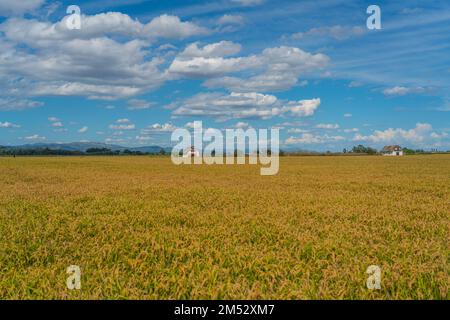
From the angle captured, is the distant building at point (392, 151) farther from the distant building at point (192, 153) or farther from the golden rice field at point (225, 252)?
the golden rice field at point (225, 252)

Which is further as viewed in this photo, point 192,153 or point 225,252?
point 192,153

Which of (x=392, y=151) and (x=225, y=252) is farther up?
(x=392, y=151)

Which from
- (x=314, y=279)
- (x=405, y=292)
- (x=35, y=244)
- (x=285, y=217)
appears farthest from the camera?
(x=285, y=217)

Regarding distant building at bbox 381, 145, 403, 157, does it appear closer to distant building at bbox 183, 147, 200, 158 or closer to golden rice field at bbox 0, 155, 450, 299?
distant building at bbox 183, 147, 200, 158

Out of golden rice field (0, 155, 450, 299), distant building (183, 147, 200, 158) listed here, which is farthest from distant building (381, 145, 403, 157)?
golden rice field (0, 155, 450, 299)

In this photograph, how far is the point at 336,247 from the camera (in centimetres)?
651

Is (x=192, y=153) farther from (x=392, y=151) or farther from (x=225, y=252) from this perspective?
(x=225, y=252)

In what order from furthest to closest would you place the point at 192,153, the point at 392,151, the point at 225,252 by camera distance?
1. the point at 392,151
2. the point at 192,153
3. the point at 225,252

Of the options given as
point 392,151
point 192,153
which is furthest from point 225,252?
point 392,151

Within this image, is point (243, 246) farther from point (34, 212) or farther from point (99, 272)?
point (34, 212)

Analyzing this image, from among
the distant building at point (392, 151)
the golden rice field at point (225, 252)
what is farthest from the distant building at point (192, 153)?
the golden rice field at point (225, 252)

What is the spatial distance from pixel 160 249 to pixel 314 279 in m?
2.83

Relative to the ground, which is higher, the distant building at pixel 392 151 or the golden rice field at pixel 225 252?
the distant building at pixel 392 151
